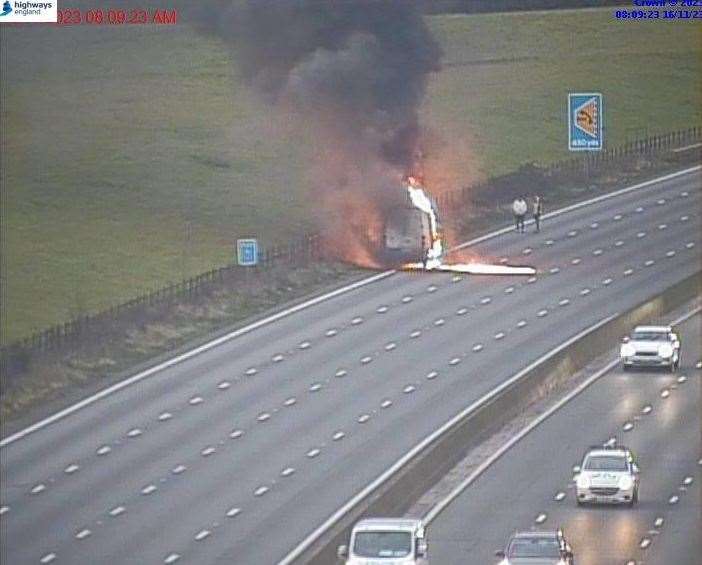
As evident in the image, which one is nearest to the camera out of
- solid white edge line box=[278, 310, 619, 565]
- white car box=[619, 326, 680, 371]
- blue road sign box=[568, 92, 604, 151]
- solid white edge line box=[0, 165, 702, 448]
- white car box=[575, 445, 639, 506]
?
solid white edge line box=[278, 310, 619, 565]

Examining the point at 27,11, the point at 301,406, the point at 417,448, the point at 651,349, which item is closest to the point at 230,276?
the point at 301,406

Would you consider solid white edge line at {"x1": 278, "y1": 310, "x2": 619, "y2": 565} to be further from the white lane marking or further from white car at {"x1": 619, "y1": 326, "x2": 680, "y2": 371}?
the white lane marking

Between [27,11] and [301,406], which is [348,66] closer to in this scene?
[301,406]

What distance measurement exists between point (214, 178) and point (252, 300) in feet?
26.3

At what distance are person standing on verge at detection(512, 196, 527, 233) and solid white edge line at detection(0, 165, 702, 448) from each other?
0.31 metres

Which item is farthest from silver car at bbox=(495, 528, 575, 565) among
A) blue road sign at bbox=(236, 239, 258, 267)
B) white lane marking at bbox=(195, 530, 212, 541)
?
blue road sign at bbox=(236, 239, 258, 267)

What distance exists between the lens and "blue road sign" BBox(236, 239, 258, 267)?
5906 centimetres

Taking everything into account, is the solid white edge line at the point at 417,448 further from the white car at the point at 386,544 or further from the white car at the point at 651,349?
the white car at the point at 651,349

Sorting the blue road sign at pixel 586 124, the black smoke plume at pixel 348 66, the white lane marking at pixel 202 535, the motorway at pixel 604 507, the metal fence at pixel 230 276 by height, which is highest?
the black smoke plume at pixel 348 66

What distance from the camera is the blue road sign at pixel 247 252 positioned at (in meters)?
59.1

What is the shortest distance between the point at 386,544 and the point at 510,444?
45.8 ft

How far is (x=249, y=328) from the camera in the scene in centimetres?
5544
